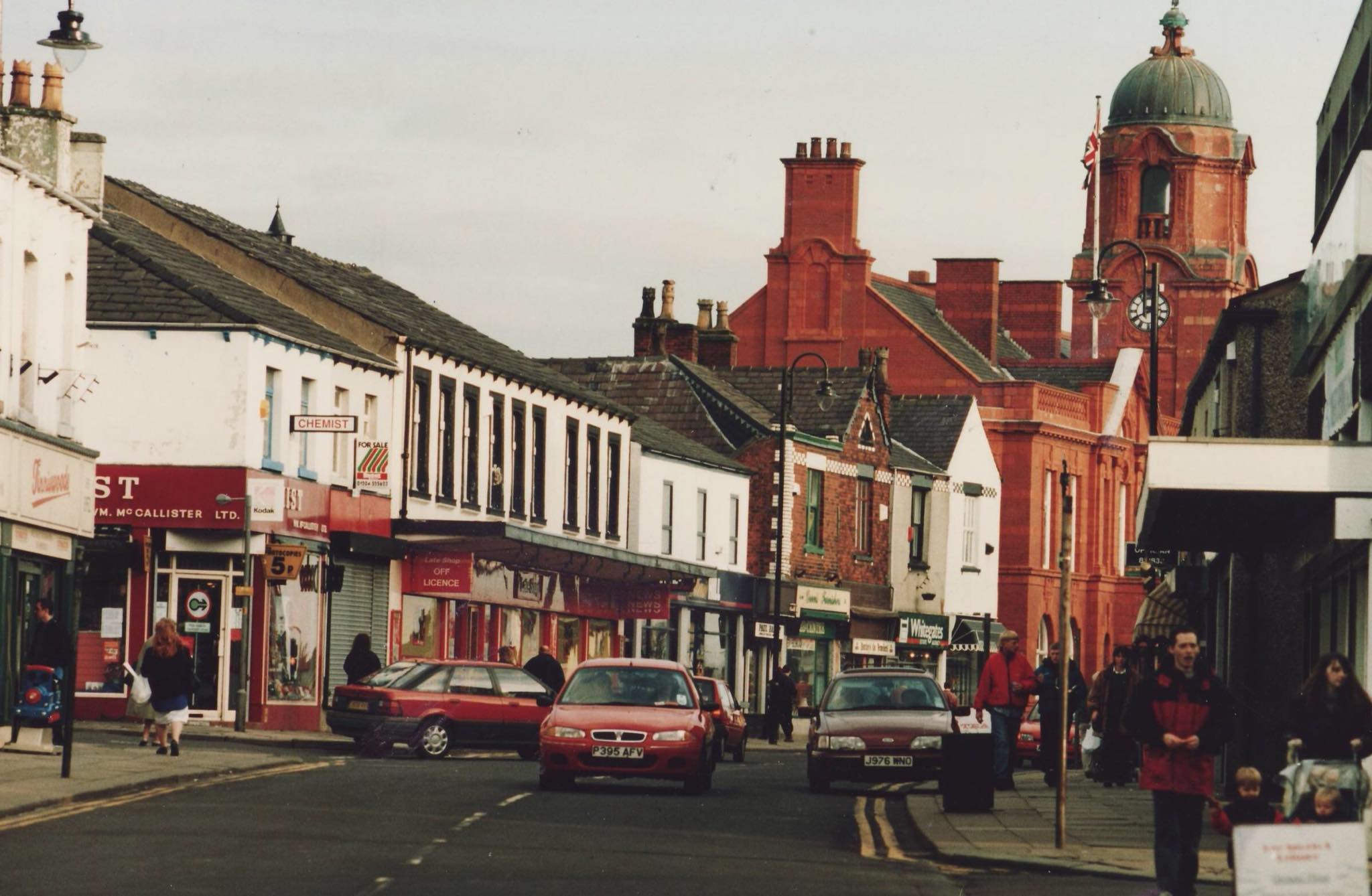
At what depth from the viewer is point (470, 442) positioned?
51.9 meters

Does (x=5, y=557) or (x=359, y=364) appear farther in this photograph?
(x=359, y=364)

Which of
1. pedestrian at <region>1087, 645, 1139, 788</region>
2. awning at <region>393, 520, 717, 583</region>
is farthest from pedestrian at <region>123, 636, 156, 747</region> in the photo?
pedestrian at <region>1087, 645, 1139, 788</region>

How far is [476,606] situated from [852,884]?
33.8m

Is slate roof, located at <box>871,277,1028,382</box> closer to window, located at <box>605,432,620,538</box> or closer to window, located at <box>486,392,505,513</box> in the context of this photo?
window, located at <box>605,432,620,538</box>

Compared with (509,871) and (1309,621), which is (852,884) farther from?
(1309,621)

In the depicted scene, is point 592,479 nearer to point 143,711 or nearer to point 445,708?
point 143,711

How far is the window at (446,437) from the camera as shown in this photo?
1973 inches

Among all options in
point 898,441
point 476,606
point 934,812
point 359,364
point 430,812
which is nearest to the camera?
point 430,812

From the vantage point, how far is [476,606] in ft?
167

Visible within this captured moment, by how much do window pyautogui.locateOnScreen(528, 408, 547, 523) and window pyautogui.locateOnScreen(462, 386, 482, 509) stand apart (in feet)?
10.4

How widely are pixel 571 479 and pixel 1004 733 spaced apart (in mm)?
28595

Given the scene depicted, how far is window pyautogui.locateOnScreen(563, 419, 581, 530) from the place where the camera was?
187 ft

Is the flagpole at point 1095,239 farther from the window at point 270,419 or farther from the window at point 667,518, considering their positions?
the window at point 270,419

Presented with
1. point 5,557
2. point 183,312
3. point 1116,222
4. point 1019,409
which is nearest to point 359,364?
point 183,312
